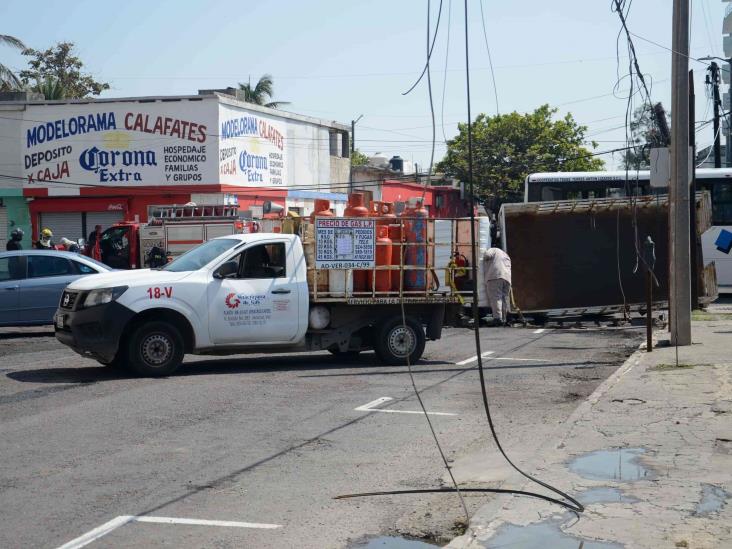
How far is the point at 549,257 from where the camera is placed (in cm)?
2261

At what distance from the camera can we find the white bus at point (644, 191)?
3041 centimetres

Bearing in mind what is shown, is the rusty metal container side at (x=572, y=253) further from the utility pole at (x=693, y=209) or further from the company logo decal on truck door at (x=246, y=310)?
the company logo decal on truck door at (x=246, y=310)

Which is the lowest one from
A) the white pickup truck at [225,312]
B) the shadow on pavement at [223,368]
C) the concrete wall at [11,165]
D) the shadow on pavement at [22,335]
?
the shadow on pavement at [223,368]

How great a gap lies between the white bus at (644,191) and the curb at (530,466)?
1697 centimetres

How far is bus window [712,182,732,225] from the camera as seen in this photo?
30.5m

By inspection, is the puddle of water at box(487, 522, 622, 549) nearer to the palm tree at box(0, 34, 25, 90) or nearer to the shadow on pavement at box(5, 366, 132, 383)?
the shadow on pavement at box(5, 366, 132, 383)

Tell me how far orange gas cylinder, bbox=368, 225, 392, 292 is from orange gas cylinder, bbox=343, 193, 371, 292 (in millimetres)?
73

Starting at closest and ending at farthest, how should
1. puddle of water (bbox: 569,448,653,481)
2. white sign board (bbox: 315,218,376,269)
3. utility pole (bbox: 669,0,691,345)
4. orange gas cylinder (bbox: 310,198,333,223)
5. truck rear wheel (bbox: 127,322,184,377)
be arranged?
puddle of water (bbox: 569,448,653,481) < truck rear wheel (bbox: 127,322,184,377) < white sign board (bbox: 315,218,376,269) < orange gas cylinder (bbox: 310,198,333,223) < utility pole (bbox: 669,0,691,345)

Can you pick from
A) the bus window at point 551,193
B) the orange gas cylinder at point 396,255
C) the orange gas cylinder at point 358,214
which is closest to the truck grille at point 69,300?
the orange gas cylinder at point 358,214

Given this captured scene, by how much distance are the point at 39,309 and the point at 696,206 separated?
A: 14.4 metres

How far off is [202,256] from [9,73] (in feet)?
115

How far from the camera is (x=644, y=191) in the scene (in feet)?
100

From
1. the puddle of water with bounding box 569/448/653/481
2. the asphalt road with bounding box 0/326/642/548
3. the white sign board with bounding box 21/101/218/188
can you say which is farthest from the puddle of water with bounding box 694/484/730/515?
the white sign board with bounding box 21/101/218/188

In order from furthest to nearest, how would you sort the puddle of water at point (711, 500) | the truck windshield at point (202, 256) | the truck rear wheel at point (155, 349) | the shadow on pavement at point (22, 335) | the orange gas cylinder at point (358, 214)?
the shadow on pavement at point (22, 335) < the orange gas cylinder at point (358, 214) < the truck windshield at point (202, 256) < the truck rear wheel at point (155, 349) < the puddle of water at point (711, 500)
